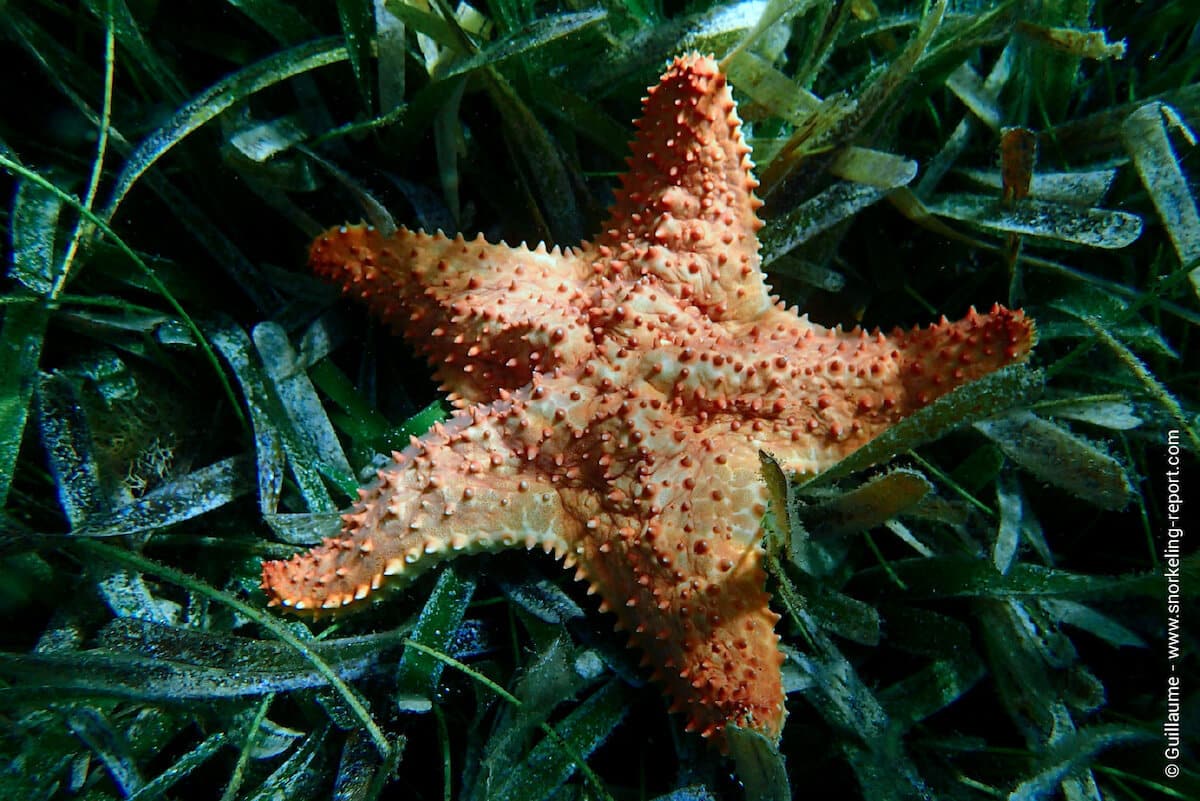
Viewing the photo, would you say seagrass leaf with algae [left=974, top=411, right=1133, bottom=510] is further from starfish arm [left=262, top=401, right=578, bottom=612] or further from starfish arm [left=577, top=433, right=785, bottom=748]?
starfish arm [left=262, top=401, right=578, bottom=612]

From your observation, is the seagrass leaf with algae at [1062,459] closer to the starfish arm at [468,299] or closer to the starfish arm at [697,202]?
the starfish arm at [697,202]

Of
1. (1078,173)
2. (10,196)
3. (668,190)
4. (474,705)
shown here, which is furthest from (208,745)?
(1078,173)

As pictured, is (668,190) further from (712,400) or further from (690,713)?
(690,713)

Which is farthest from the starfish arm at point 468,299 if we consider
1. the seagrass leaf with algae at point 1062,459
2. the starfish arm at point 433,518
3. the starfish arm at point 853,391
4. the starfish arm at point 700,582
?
the seagrass leaf with algae at point 1062,459

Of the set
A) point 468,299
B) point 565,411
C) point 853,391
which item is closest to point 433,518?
point 565,411

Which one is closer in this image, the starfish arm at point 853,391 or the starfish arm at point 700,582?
the starfish arm at point 700,582

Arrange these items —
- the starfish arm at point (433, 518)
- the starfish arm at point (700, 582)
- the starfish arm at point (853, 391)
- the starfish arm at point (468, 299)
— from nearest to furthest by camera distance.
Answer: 1. the starfish arm at point (700, 582)
2. the starfish arm at point (433, 518)
3. the starfish arm at point (853, 391)
4. the starfish arm at point (468, 299)

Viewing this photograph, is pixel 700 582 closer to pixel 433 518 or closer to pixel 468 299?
pixel 433 518

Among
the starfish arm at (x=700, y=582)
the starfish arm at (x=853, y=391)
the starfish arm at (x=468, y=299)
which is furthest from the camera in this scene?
the starfish arm at (x=468, y=299)

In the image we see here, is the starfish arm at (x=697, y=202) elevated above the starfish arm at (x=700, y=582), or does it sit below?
above
